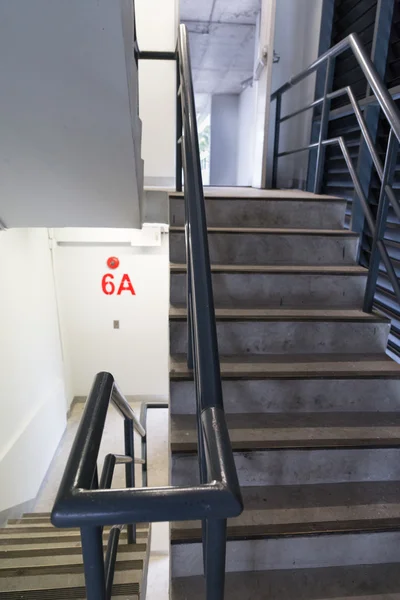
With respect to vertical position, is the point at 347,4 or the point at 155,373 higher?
the point at 347,4

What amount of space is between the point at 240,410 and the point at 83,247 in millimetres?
3612

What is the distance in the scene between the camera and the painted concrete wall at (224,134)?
7223 mm

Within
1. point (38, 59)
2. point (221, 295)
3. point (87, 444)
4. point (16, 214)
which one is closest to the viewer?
point (87, 444)

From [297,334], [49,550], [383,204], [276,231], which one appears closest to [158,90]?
[276,231]

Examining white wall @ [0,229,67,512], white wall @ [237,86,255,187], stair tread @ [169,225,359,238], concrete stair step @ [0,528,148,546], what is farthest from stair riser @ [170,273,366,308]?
white wall @ [237,86,255,187]

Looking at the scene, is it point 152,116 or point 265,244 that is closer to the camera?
point 265,244

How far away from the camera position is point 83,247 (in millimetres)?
4629

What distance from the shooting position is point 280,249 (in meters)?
2.09

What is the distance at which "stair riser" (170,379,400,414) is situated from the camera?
1.55 meters

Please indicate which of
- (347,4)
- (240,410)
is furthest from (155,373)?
(347,4)

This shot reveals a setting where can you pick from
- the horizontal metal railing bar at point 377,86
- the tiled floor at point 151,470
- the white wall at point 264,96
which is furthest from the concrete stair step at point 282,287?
the tiled floor at point 151,470

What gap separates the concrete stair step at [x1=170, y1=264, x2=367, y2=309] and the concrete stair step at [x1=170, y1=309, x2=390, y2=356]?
14cm

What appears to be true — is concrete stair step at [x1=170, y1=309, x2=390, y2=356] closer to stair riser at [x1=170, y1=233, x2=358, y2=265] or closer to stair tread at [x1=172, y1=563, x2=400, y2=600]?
stair riser at [x1=170, y1=233, x2=358, y2=265]

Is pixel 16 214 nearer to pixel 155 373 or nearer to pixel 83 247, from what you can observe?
pixel 83 247
